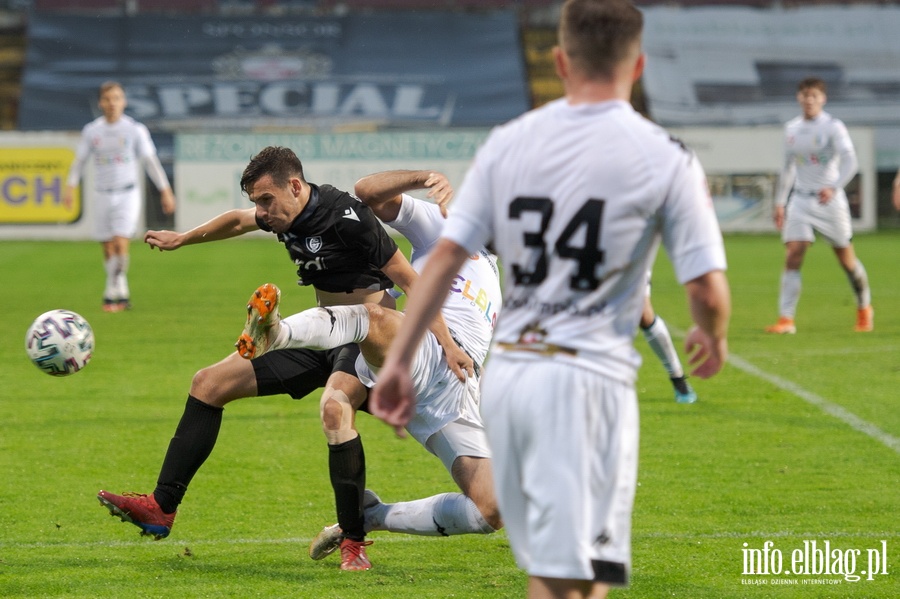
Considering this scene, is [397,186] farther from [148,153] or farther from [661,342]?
[148,153]

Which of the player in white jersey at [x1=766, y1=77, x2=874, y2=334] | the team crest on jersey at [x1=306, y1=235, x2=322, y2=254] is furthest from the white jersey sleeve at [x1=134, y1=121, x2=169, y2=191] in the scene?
the team crest on jersey at [x1=306, y1=235, x2=322, y2=254]

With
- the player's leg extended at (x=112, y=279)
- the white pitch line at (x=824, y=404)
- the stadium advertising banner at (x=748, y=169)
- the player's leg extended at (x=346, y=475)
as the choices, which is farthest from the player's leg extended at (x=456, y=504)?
the stadium advertising banner at (x=748, y=169)

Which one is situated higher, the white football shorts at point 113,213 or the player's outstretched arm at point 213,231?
the player's outstretched arm at point 213,231

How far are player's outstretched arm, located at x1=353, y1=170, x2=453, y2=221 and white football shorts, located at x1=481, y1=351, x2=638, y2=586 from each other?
2.14 metres

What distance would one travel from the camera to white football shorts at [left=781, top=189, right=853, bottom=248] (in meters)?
12.3

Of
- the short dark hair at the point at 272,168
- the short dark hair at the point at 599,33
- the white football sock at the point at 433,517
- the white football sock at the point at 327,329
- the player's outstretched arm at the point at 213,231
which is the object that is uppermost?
the short dark hair at the point at 599,33

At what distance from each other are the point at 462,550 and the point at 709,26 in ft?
106

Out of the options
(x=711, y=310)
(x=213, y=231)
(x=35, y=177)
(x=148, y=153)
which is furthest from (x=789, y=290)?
(x=35, y=177)

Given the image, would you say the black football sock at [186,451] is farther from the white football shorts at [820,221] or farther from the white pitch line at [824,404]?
the white football shorts at [820,221]

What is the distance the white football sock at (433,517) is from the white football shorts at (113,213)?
34.1ft

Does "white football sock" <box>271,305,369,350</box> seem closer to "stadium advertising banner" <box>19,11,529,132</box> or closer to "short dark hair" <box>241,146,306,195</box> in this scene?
"short dark hair" <box>241,146,306,195</box>

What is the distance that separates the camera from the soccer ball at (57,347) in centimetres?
579

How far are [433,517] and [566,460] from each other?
83.9 inches

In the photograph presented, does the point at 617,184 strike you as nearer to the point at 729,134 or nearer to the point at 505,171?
the point at 505,171
